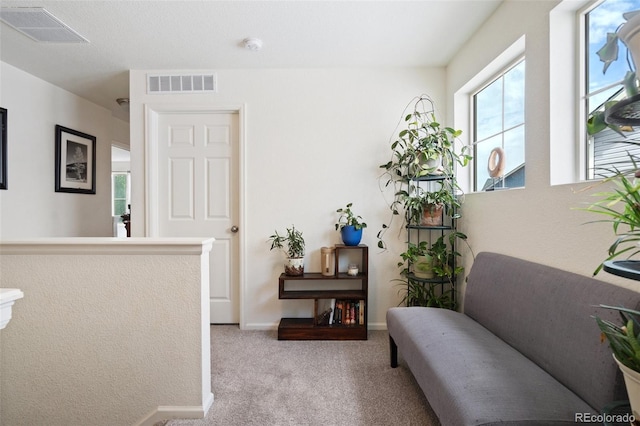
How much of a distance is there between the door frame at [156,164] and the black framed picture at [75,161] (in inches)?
44.4

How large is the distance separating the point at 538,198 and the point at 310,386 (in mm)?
1729

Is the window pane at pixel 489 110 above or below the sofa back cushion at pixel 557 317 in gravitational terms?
above

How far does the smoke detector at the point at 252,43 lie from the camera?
2.22 metres

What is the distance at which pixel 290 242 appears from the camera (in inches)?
103

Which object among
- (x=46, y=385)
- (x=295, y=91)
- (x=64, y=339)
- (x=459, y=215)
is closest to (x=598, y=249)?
(x=459, y=215)

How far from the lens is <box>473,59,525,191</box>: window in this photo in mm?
1879

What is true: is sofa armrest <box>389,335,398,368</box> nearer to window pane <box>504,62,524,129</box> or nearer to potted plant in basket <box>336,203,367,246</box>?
potted plant in basket <box>336,203,367,246</box>

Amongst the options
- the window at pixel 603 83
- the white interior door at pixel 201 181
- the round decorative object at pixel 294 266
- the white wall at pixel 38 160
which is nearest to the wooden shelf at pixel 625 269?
the window at pixel 603 83

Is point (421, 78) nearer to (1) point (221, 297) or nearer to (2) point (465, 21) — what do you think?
(2) point (465, 21)

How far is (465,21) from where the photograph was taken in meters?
2.04

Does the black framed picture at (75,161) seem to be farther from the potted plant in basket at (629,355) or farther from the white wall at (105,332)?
the potted plant in basket at (629,355)

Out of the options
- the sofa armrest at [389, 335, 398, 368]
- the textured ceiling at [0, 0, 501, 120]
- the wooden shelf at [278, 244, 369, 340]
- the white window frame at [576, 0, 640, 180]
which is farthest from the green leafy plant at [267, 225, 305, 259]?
the white window frame at [576, 0, 640, 180]

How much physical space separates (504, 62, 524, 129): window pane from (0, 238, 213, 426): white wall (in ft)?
7.04

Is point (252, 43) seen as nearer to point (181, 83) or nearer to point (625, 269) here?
point (181, 83)
